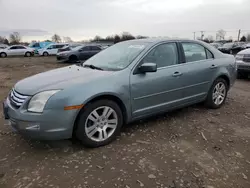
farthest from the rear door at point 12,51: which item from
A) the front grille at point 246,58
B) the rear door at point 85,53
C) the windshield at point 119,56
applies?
the windshield at point 119,56

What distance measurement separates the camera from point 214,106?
16.2 feet

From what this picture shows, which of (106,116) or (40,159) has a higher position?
(106,116)

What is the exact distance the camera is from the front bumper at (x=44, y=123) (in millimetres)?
2889

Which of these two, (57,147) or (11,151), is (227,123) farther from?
(11,151)

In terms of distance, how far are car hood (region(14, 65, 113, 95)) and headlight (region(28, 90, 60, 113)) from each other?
7 cm

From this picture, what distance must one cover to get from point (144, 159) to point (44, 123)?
1330mm

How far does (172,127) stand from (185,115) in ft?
2.32

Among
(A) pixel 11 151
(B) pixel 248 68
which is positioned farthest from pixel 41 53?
(A) pixel 11 151

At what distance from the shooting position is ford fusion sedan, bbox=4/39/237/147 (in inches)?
116

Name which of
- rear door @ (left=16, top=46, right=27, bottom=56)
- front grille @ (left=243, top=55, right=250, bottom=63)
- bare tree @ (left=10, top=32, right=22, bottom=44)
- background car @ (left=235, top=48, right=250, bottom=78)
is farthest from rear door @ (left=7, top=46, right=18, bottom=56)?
bare tree @ (left=10, top=32, right=22, bottom=44)

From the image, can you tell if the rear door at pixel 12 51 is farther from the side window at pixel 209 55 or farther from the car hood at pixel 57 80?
the side window at pixel 209 55

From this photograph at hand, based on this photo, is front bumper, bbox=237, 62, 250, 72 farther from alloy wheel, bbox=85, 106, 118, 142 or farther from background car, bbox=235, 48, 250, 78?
alloy wheel, bbox=85, 106, 118, 142

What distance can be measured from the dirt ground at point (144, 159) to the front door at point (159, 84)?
0.42 meters

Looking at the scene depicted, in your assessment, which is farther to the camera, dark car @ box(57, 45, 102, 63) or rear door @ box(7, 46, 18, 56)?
rear door @ box(7, 46, 18, 56)
